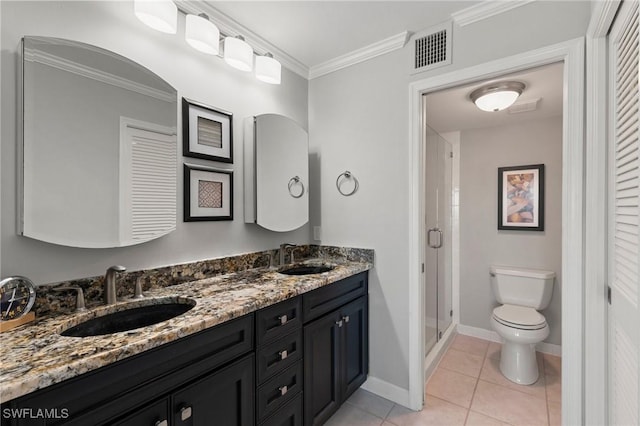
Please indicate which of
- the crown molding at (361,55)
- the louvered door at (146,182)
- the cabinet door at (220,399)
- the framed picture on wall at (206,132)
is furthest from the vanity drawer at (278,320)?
the crown molding at (361,55)

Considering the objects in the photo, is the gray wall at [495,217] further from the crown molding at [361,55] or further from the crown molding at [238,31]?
the crown molding at [238,31]

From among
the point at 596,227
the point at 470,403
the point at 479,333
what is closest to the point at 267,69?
the point at 596,227

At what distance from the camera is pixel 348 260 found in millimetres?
2213

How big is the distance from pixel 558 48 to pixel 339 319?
1844 millimetres

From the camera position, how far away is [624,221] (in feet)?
3.71

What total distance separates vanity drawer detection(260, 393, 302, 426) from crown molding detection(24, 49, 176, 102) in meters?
1.62

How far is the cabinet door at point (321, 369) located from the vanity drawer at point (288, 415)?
0.17 ft

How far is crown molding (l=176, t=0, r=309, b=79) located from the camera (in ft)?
5.18

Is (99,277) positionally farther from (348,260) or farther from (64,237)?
(348,260)

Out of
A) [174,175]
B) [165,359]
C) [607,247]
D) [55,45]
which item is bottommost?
[165,359]

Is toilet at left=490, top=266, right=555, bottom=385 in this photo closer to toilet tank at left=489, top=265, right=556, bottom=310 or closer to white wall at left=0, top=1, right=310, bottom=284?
toilet tank at left=489, top=265, right=556, bottom=310

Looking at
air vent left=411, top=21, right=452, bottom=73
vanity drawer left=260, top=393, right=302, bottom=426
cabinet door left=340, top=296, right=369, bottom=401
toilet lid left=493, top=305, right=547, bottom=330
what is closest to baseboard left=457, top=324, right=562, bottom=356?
toilet lid left=493, top=305, right=547, bottom=330

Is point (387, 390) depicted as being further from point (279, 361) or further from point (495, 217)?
point (495, 217)

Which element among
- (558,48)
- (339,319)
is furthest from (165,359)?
(558,48)
